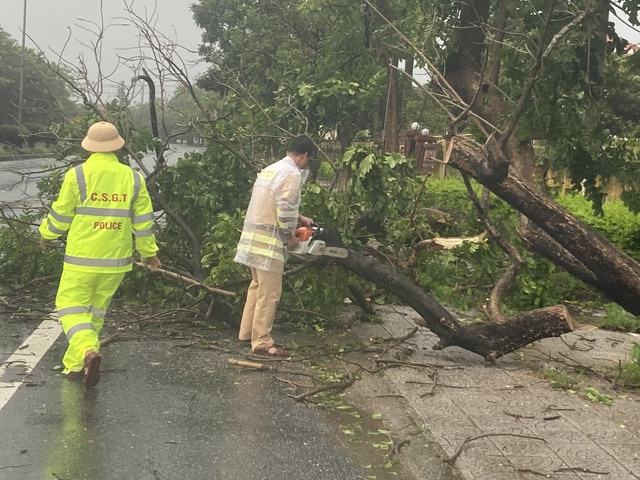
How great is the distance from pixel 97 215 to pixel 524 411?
10.5 feet

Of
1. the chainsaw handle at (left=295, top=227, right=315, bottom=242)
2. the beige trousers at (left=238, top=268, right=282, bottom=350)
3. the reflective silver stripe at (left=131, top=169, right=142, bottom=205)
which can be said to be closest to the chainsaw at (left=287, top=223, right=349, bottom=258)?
the chainsaw handle at (left=295, top=227, right=315, bottom=242)

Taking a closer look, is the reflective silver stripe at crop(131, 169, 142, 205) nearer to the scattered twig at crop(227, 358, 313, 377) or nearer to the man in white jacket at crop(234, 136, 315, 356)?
the man in white jacket at crop(234, 136, 315, 356)

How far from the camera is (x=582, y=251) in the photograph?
552 centimetres

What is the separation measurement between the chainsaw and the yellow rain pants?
1604 millimetres

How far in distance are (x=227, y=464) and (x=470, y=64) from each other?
6635 millimetres

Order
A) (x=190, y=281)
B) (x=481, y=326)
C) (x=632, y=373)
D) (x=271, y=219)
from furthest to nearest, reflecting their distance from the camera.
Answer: (x=190, y=281), (x=271, y=219), (x=481, y=326), (x=632, y=373)

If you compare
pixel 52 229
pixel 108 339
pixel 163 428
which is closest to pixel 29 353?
pixel 108 339

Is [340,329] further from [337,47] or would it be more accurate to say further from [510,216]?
[337,47]

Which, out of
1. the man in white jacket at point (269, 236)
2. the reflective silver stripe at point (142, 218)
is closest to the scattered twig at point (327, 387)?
the man in white jacket at point (269, 236)

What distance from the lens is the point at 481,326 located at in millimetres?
6094

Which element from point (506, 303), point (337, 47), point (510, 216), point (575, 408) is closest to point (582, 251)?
point (575, 408)

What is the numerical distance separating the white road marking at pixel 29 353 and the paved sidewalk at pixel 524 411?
2.66 metres

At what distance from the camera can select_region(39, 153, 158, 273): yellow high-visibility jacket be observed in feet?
17.2

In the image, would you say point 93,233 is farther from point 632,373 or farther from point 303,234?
point 632,373
